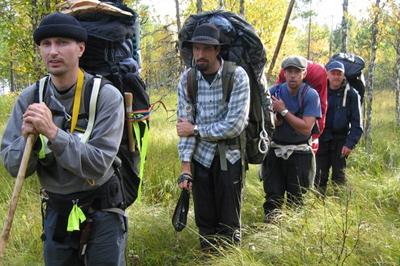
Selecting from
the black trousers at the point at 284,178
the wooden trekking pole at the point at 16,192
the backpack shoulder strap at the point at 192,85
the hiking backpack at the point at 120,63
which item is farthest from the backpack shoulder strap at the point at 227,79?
the wooden trekking pole at the point at 16,192

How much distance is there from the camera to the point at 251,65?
13.3 ft

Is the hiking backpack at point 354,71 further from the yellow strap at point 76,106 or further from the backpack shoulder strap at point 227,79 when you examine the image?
the yellow strap at point 76,106

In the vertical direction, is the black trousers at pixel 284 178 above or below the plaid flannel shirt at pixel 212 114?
below

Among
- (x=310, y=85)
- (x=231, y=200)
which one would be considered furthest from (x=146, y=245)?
(x=310, y=85)

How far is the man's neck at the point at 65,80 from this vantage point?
99.9 inches

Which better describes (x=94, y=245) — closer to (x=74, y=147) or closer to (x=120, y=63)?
(x=74, y=147)

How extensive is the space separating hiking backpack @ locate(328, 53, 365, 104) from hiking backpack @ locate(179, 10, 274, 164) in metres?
2.57

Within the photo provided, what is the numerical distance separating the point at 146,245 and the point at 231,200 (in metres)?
1.18

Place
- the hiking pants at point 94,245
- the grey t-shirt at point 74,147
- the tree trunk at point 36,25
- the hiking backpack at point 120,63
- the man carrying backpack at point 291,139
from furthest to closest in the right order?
the tree trunk at point 36,25, the man carrying backpack at point 291,139, the hiking backpack at point 120,63, the hiking pants at point 94,245, the grey t-shirt at point 74,147

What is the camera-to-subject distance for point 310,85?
5.16 meters

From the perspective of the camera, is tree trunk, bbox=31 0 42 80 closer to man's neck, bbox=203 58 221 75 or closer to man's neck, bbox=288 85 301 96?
man's neck, bbox=203 58 221 75

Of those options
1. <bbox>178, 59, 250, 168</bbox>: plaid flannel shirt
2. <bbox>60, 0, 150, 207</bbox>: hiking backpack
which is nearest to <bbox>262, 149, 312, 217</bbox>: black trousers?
<bbox>178, 59, 250, 168</bbox>: plaid flannel shirt

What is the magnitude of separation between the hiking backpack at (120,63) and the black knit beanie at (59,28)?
368 millimetres

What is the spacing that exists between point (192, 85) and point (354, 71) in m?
3.09
